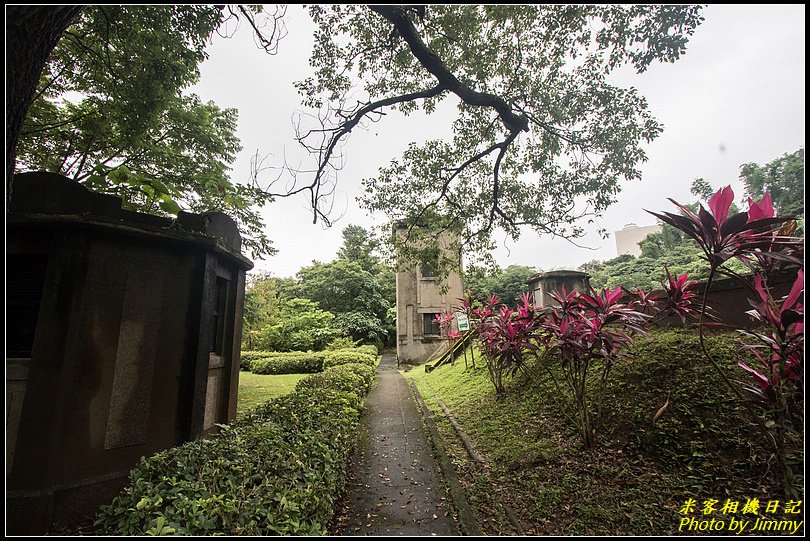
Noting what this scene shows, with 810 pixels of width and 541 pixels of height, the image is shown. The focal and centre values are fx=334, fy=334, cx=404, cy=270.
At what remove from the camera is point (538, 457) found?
3650 mm

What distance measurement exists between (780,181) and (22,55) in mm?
33519

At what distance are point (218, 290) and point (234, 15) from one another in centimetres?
333

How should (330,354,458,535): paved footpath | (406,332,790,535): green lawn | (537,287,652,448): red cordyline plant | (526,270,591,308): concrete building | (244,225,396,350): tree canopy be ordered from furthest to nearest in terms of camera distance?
(244,225,396,350): tree canopy → (526,270,591,308): concrete building → (537,287,652,448): red cordyline plant → (330,354,458,535): paved footpath → (406,332,790,535): green lawn

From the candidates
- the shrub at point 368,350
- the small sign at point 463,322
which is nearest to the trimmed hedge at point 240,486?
the small sign at point 463,322

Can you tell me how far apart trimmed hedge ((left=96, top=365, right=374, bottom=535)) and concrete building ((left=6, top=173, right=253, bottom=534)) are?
1.02 meters

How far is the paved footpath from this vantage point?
280cm

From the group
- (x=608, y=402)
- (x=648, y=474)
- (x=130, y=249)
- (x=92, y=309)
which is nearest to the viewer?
(x=648, y=474)

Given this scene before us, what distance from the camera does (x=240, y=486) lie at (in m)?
2.21

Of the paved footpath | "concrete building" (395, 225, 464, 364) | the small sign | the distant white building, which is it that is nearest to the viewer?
the paved footpath

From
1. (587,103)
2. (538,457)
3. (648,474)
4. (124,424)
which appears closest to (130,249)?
(124,424)

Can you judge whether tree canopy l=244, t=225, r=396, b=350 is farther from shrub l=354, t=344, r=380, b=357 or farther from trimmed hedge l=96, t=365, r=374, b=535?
trimmed hedge l=96, t=365, r=374, b=535

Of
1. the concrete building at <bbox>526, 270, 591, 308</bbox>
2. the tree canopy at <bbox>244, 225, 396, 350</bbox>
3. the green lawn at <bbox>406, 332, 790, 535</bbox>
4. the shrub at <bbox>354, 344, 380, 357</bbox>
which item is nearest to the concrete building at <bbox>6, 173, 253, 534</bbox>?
the green lawn at <bbox>406, 332, 790, 535</bbox>

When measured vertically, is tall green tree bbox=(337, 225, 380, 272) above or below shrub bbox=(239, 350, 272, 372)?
above

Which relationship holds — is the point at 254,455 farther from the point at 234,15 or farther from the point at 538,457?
the point at 234,15
